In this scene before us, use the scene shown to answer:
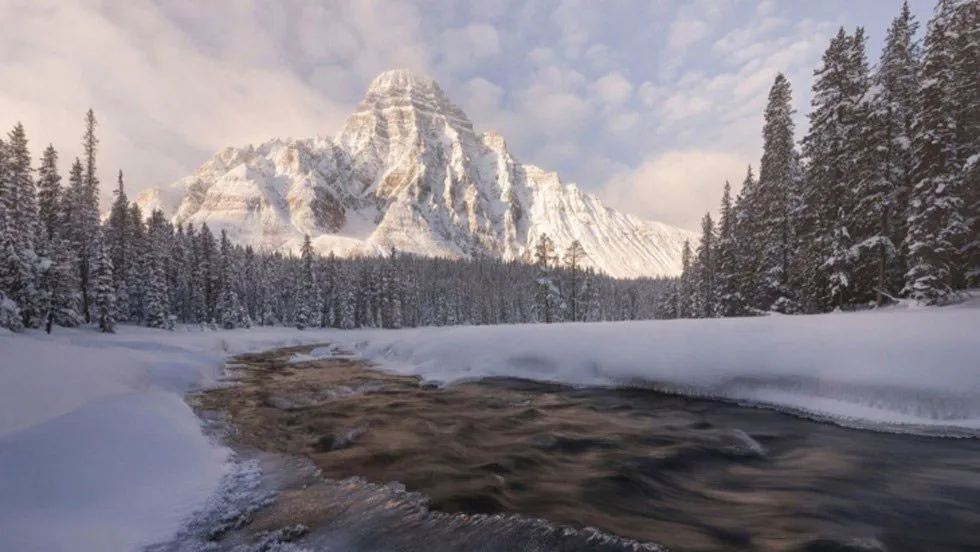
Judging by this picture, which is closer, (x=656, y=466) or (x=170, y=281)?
(x=656, y=466)

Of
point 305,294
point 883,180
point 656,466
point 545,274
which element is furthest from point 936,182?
point 305,294

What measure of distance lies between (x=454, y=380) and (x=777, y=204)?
25.0 m

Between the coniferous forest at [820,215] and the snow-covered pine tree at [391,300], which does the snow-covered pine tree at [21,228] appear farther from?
the snow-covered pine tree at [391,300]

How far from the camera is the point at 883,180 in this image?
69.1ft

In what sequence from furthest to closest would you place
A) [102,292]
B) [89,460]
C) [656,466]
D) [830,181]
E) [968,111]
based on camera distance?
[102,292], [830,181], [968,111], [656,466], [89,460]

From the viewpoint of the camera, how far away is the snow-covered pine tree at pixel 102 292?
38000 mm

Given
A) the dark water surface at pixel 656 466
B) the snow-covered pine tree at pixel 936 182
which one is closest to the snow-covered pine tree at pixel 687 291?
the snow-covered pine tree at pixel 936 182

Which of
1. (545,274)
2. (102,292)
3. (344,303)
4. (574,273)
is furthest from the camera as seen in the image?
(344,303)

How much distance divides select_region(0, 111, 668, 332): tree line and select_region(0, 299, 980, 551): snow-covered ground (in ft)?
86.4

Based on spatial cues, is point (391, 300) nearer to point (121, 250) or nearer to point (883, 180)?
point (121, 250)

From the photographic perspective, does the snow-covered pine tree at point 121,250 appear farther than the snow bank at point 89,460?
Yes

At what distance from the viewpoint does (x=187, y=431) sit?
25.7 ft

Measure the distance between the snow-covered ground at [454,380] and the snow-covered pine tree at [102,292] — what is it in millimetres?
28811

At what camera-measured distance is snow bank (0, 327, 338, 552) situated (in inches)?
176
